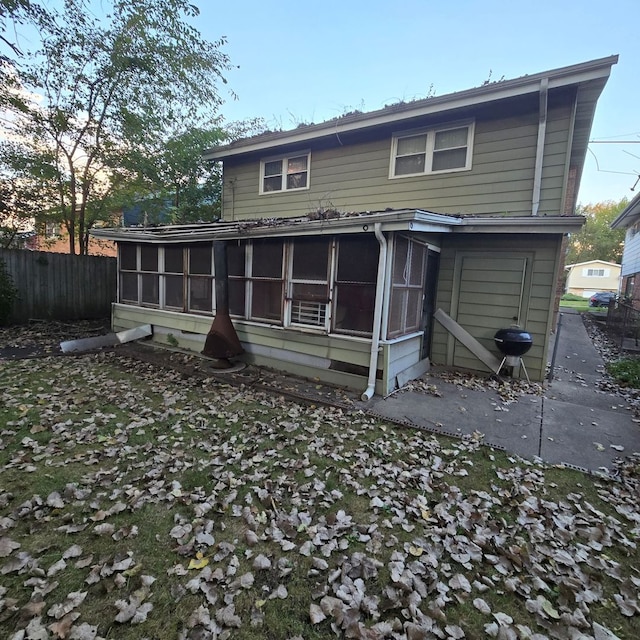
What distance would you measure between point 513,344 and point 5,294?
39.2 feet

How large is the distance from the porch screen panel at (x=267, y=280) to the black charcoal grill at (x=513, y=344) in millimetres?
3933

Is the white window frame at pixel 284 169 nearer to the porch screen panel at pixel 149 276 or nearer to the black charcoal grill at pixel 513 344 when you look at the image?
the porch screen panel at pixel 149 276

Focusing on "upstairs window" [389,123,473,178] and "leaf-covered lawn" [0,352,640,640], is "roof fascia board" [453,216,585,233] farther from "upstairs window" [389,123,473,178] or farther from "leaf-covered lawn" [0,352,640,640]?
"leaf-covered lawn" [0,352,640,640]

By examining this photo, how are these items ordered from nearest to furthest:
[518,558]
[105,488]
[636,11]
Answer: [518,558] < [105,488] < [636,11]

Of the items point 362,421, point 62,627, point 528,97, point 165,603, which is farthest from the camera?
point 528,97

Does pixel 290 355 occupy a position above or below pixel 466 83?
below

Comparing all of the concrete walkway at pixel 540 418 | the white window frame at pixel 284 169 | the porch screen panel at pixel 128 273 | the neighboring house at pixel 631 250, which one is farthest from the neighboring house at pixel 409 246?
the neighboring house at pixel 631 250

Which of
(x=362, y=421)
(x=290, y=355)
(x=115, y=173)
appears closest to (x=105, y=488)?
(x=362, y=421)

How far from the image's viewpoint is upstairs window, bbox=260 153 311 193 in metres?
8.64

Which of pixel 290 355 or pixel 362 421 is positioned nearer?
pixel 362 421

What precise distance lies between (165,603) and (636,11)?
438 inches

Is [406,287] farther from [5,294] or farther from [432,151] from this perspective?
[5,294]

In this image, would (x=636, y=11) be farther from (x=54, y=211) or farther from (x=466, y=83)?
(x=54, y=211)

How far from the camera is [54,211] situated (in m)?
12.1
